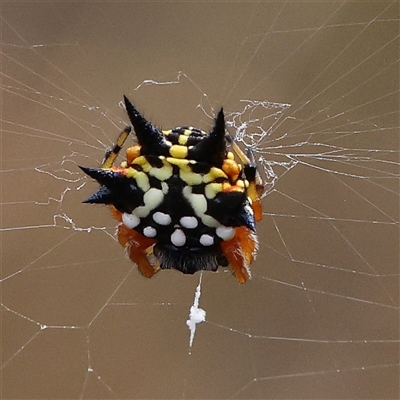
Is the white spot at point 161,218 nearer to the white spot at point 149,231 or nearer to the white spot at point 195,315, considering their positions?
the white spot at point 149,231

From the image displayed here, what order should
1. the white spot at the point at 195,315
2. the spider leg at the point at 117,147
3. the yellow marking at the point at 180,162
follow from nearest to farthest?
1. the yellow marking at the point at 180,162
2. the spider leg at the point at 117,147
3. the white spot at the point at 195,315

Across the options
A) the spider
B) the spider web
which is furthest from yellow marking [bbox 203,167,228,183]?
the spider web

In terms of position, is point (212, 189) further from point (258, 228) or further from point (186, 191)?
point (258, 228)

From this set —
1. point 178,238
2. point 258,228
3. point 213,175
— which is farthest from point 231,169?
point 258,228

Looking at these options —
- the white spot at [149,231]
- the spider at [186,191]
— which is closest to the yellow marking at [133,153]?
the spider at [186,191]

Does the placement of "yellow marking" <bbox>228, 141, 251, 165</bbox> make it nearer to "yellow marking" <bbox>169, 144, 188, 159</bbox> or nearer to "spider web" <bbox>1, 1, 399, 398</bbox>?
"yellow marking" <bbox>169, 144, 188, 159</bbox>

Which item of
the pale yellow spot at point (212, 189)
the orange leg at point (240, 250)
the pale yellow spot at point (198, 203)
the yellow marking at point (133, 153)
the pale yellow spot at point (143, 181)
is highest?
the yellow marking at point (133, 153)

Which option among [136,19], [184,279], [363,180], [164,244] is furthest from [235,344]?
[136,19]

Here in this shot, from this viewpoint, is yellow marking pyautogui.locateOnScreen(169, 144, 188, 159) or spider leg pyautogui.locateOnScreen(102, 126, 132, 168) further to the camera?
spider leg pyautogui.locateOnScreen(102, 126, 132, 168)
